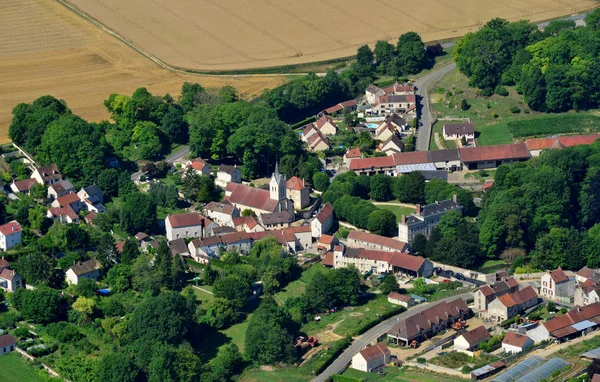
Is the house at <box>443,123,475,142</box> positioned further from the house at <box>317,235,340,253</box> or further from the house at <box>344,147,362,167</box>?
the house at <box>317,235,340,253</box>

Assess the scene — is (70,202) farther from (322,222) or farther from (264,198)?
(322,222)

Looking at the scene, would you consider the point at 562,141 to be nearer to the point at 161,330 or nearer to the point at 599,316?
the point at 599,316

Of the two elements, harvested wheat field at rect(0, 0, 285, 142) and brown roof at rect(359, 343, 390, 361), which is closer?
brown roof at rect(359, 343, 390, 361)

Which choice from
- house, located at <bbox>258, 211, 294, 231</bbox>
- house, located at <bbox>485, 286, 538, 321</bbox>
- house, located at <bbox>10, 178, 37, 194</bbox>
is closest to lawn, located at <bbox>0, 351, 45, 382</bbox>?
house, located at <bbox>10, 178, 37, 194</bbox>

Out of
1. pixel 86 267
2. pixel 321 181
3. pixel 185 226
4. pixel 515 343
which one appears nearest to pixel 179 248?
pixel 185 226

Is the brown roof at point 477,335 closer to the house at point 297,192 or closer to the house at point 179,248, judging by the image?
the house at point 179,248

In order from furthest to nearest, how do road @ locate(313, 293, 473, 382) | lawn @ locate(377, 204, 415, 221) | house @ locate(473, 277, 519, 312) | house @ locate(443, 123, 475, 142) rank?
house @ locate(443, 123, 475, 142), lawn @ locate(377, 204, 415, 221), house @ locate(473, 277, 519, 312), road @ locate(313, 293, 473, 382)

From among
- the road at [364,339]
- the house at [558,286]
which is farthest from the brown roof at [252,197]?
the house at [558,286]
